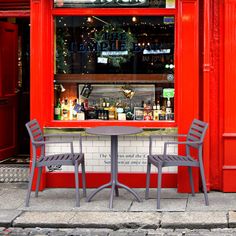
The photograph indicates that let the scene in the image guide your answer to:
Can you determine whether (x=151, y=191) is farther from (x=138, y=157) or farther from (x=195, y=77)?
(x=195, y=77)

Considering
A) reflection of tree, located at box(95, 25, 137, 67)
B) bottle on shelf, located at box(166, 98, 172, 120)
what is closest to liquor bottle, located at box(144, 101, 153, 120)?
bottle on shelf, located at box(166, 98, 172, 120)

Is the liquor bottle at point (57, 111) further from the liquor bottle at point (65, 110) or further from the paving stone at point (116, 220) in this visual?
the paving stone at point (116, 220)

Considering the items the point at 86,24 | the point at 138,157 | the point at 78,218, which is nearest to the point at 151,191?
the point at 138,157

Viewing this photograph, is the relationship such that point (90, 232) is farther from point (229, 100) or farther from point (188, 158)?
point (229, 100)

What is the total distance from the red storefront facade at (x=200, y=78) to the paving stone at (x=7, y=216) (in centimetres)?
111

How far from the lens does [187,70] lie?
7.16m

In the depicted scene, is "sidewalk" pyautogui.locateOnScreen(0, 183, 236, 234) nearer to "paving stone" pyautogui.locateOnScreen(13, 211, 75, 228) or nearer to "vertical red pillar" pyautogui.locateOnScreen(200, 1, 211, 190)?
"paving stone" pyautogui.locateOnScreen(13, 211, 75, 228)

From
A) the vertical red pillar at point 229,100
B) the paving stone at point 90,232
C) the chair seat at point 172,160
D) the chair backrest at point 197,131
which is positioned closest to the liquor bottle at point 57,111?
the chair seat at point 172,160

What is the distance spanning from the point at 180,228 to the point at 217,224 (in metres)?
0.41

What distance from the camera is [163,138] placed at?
7305mm

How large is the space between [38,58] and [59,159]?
1534 millimetres

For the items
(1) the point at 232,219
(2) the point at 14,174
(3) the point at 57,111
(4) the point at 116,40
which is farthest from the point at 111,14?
(1) the point at 232,219

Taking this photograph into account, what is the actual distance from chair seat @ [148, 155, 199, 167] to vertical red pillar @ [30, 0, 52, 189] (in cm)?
170

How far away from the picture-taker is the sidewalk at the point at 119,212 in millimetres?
5859
